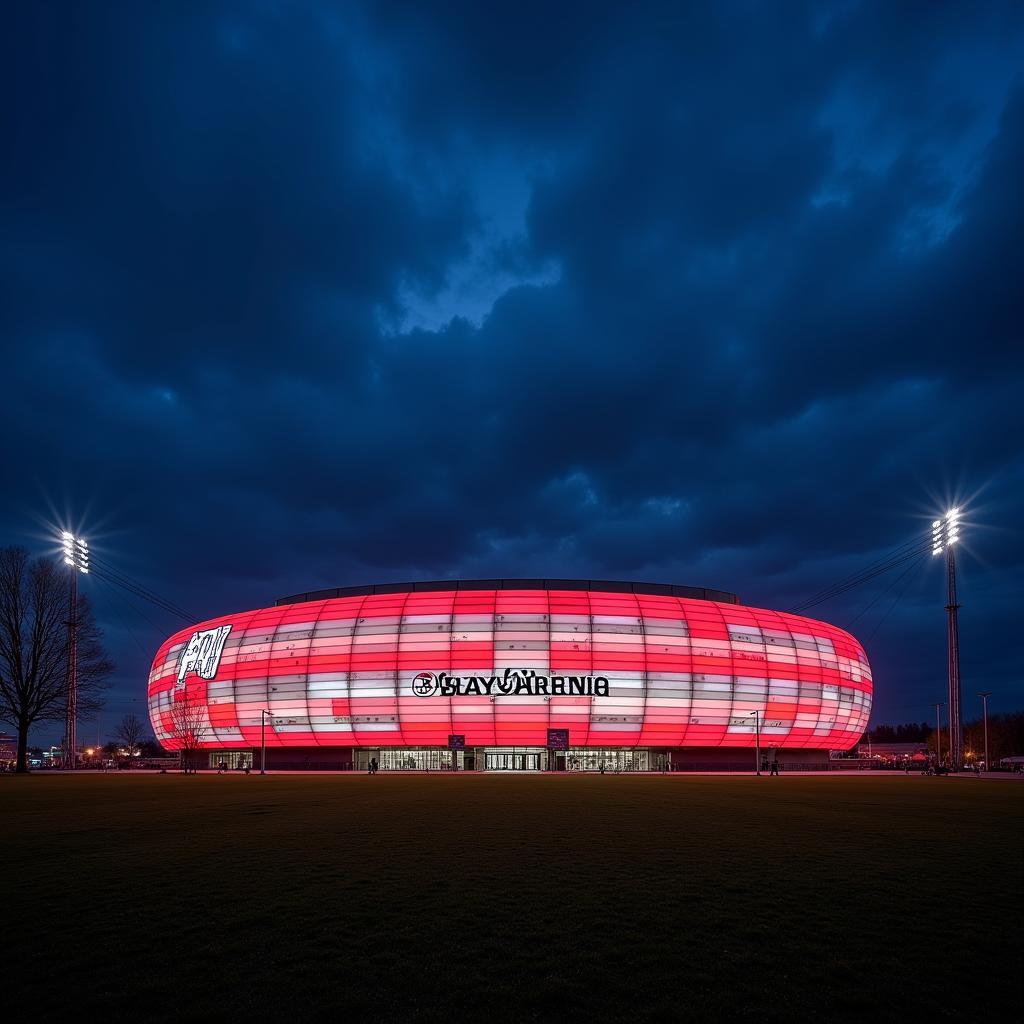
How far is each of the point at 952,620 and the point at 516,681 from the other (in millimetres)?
41085

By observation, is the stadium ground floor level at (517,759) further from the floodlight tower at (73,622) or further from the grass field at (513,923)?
the grass field at (513,923)

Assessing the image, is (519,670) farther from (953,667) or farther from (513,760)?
(953,667)

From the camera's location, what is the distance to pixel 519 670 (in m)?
65.4

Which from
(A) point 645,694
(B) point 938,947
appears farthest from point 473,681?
(B) point 938,947

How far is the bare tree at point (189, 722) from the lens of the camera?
243 feet

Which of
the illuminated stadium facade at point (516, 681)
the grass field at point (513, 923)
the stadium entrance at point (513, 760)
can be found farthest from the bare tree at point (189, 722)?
the grass field at point (513, 923)

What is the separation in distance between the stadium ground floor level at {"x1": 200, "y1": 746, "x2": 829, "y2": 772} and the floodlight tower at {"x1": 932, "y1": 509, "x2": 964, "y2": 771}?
53.2ft

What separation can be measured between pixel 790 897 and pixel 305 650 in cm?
6716

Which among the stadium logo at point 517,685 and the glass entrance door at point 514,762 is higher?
the stadium logo at point 517,685

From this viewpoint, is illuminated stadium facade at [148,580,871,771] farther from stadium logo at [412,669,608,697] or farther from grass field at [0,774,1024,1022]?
grass field at [0,774,1024,1022]

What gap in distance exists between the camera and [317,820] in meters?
20.0

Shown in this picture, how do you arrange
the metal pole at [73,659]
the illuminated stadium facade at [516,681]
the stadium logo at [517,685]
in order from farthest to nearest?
the illuminated stadium facade at [516,681] → the stadium logo at [517,685] → the metal pole at [73,659]

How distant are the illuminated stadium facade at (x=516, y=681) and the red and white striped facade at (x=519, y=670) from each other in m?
0.14

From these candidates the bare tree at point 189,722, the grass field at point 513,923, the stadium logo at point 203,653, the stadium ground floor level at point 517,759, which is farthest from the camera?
the stadium logo at point 203,653
